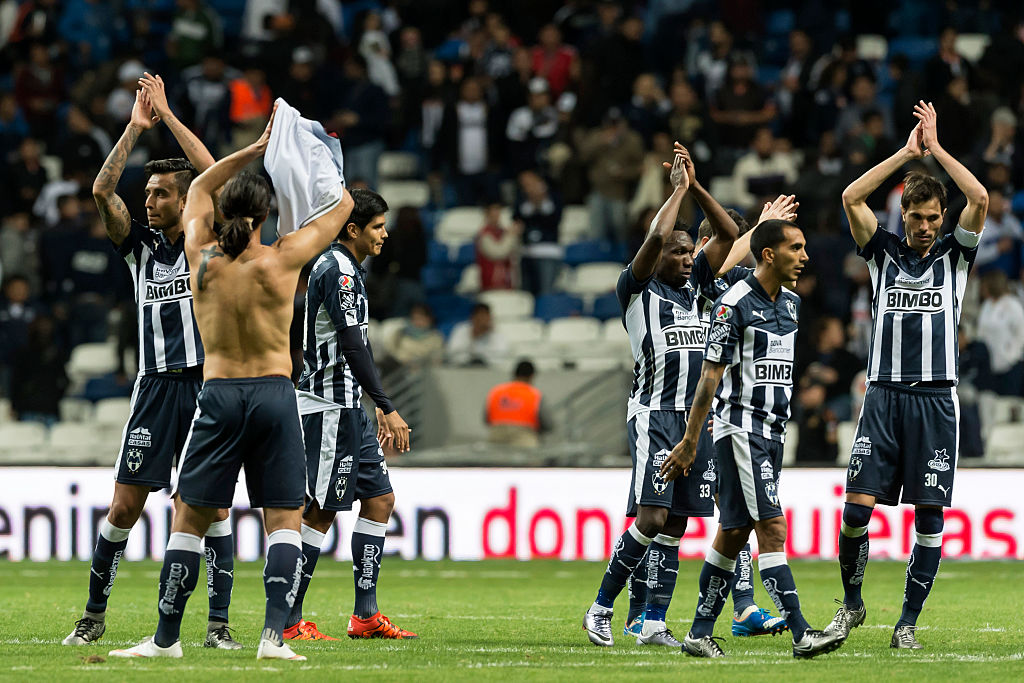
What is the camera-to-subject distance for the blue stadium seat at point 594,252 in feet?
64.2

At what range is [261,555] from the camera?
48.9 ft

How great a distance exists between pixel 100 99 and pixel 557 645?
15.3 meters

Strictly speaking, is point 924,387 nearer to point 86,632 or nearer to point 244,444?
point 244,444

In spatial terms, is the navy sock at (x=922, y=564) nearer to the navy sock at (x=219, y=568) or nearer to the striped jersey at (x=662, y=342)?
the striped jersey at (x=662, y=342)

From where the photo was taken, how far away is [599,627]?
8617 millimetres

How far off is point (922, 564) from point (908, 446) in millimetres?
661

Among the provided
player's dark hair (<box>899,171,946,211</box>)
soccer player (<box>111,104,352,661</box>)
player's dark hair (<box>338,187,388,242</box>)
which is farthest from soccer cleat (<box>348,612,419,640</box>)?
player's dark hair (<box>899,171,946,211</box>)

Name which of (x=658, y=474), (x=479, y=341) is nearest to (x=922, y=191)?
(x=658, y=474)

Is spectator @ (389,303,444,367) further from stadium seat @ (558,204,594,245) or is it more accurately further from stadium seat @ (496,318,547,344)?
stadium seat @ (558,204,594,245)

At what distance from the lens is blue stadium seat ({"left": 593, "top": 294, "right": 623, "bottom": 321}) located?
18.5 metres

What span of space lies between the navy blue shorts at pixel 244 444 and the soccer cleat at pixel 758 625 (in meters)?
3.30

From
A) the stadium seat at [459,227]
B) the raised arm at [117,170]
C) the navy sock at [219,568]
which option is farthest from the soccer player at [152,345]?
the stadium seat at [459,227]

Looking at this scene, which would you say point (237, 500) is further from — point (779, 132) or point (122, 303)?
point (779, 132)

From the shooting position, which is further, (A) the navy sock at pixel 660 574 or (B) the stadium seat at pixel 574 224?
(B) the stadium seat at pixel 574 224
